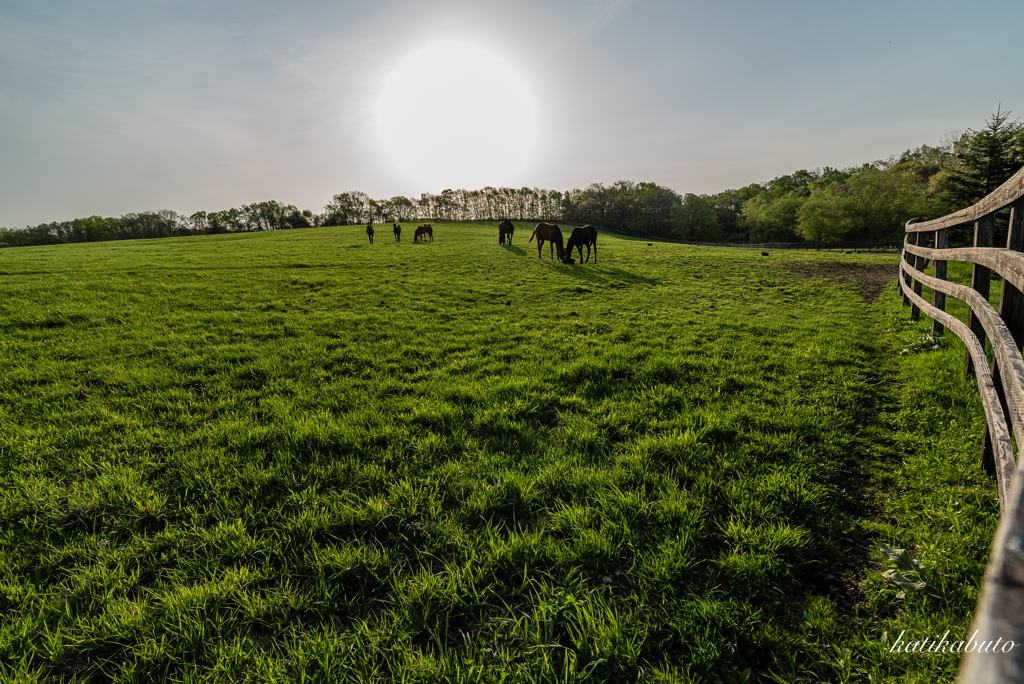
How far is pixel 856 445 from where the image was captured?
4457 millimetres

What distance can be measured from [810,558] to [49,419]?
328 inches

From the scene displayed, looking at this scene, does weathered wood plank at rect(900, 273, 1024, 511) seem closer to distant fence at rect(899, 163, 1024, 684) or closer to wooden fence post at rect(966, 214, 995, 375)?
distant fence at rect(899, 163, 1024, 684)

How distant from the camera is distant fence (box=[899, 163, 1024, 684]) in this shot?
510 mm

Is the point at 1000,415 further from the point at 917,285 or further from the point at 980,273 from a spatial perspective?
the point at 917,285

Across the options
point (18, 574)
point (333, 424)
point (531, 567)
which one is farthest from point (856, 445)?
point (18, 574)

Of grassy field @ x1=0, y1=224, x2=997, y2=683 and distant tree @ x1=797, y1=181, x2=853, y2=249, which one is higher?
distant tree @ x1=797, y1=181, x2=853, y2=249

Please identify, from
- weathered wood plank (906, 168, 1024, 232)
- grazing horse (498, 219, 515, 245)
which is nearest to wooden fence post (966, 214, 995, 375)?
weathered wood plank (906, 168, 1024, 232)

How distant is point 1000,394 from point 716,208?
3837 inches

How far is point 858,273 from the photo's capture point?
18203 mm

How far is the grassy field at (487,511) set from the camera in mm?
2637

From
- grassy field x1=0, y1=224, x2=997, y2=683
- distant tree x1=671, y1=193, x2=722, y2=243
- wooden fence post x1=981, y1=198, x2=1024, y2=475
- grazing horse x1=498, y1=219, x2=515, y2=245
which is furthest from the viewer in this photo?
distant tree x1=671, y1=193, x2=722, y2=243

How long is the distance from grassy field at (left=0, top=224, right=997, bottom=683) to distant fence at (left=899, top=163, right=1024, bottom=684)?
2.09 feet

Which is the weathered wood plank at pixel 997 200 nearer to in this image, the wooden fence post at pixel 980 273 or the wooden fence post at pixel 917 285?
the wooden fence post at pixel 980 273

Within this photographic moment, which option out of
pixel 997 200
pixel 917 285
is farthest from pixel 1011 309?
pixel 917 285
